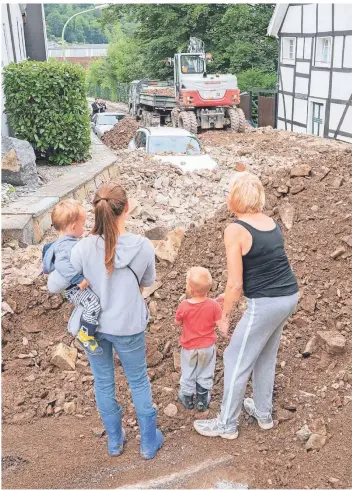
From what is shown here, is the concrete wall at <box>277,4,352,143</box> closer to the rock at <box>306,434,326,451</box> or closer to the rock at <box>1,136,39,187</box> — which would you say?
the rock at <box>1,136,39,187</box>

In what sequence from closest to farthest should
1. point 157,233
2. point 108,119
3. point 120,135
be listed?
point 157,233, point 120,135, point 108,119

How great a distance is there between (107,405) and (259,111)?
2299cm

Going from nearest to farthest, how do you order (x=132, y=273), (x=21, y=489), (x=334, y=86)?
1. (x=132, y=273)
2. (x=21, y=489)
3. (x=334, y=86)

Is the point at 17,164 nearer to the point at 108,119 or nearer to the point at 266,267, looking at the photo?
the point at 266,267

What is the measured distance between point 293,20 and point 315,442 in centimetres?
Result: 1954

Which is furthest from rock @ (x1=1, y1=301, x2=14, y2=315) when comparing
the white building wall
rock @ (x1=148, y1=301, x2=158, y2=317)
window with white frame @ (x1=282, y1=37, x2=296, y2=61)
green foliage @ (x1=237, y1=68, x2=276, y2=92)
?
green foliage @ (x1=237, y1=68, x2=276, y2=92)

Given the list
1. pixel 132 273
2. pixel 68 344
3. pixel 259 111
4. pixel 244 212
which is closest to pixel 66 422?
pixel 68 344

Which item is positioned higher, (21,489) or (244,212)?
(244,212)

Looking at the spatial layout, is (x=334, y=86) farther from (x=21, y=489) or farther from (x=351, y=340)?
(x=21, y=489)

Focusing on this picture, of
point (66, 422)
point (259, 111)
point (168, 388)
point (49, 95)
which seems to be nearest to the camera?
point (66, 422)

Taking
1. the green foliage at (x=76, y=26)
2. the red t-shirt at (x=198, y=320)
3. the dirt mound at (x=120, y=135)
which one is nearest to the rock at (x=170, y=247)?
the red t-shirt at (x=198, y=320)

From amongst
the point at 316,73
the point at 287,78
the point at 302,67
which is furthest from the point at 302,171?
the point at 287,78

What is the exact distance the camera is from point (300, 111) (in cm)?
1975

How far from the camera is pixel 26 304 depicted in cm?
502
